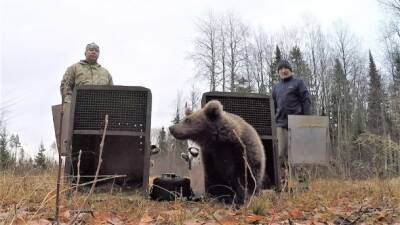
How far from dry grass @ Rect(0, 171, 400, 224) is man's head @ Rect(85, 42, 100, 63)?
1991mm

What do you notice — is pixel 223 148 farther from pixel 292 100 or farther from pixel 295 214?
pixel 292 100

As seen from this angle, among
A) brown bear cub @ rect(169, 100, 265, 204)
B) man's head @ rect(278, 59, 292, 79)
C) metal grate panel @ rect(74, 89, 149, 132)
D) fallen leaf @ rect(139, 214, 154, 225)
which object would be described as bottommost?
fallen leaf @ rect(139, 214, 154, 225)

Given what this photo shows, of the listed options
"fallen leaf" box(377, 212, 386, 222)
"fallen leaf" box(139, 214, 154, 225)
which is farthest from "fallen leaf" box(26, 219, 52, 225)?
"fallen leaf" box(377, 212, 386, 222)

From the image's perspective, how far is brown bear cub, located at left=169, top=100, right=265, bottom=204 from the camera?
5500 mm

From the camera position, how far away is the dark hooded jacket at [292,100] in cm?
790

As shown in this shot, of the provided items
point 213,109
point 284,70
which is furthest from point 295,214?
point 284,70

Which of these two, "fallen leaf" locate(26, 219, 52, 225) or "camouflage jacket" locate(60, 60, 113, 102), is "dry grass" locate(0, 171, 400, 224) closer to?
"fallen leaf" locate(26, 219, 52, 225)

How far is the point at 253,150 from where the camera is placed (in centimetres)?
558

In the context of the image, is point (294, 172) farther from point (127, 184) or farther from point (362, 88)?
point (362, 88)

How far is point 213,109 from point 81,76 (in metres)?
2.54

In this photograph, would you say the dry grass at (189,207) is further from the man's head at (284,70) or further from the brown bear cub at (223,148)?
the man's head at (284,70)

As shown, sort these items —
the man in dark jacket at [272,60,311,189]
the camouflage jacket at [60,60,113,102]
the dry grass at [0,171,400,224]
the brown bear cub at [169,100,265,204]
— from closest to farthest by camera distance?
the dry grass at [0,171,400,224] → the brown bear cub at [169,100,265,204] → the camouflage jacket at [60,60,113,102] → the man in dark jacket at [272,60,311,189]

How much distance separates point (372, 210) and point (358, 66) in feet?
167

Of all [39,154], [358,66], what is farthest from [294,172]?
[358,66]
